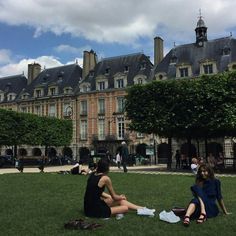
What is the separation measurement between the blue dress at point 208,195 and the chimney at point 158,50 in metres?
41.3

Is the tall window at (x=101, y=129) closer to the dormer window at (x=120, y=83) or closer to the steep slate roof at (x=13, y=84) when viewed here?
the dormer window at (x=120, y=83)

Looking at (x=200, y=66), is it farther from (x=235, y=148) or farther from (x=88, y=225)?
(x=88, y=225)

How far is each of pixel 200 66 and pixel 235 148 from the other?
10708 millimetres

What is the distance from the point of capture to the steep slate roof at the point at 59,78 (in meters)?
53.2

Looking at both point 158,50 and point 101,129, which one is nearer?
point 158,50

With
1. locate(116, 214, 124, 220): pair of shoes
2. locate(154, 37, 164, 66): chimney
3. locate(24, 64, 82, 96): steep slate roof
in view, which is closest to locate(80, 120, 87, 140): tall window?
locate(24, 64, 82, 96): steep slate roof

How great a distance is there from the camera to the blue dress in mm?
6965

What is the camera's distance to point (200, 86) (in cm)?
2342

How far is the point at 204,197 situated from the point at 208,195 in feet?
0.67

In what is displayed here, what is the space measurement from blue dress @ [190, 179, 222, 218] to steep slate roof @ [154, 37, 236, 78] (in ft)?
118

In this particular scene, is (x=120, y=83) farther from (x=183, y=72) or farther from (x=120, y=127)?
(x=183, y=72)

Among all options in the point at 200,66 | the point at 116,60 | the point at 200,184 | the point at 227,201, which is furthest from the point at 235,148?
the point at 200,184

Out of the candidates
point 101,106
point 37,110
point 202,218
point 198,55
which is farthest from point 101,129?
point 202,218

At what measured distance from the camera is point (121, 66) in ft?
164
